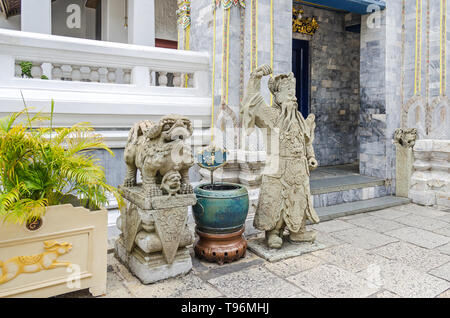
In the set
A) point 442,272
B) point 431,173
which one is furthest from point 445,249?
point 431,173

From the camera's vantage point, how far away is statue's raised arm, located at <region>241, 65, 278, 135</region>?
136 inches

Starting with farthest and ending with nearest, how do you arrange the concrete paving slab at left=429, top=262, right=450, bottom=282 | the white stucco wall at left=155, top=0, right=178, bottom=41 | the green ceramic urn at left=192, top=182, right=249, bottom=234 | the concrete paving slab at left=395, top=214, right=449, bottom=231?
1. the white stucco wall at left=155, top=0, right=178, bottom=41
2. the concrete paving slab at left=395, top=214, right=449, bottom=231
3. the green ceramic urn at left=192, top=182, right=249, bottom=234
4. the concrete paving slab at left=429, top=262, right=450, bottom=282

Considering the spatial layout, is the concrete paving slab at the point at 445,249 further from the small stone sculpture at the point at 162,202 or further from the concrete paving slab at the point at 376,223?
the small stone sculpture at the point at 162,202

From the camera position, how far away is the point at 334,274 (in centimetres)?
312

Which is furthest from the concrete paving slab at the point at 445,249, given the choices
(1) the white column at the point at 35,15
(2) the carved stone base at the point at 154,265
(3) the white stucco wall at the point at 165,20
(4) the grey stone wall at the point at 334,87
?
(3) the white stucco wall at the point at 165,20

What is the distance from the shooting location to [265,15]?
187 inches

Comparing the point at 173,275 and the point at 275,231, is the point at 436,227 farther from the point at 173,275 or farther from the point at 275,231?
the point at 173,275

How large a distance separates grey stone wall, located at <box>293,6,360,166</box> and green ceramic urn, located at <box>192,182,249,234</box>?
5298mm

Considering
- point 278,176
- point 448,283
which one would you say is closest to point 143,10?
point 278,176

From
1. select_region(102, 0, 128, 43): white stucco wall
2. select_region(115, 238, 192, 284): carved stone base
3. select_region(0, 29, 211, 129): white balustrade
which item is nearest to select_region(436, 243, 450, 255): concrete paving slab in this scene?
select_region(115, 238, 192, 284): carved stone base

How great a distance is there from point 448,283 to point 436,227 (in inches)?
75.9

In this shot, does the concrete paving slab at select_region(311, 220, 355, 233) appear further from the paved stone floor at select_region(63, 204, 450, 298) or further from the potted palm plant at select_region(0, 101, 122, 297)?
the potted palm plant at select_region(0, 101, 122, 297)

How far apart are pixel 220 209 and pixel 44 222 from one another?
1.46m

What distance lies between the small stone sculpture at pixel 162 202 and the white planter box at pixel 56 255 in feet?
1.16
